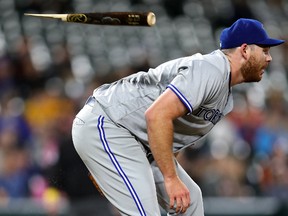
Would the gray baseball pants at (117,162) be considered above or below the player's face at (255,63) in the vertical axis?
below

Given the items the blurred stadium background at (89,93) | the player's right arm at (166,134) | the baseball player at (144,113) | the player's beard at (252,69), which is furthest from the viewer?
the blurred stadium background at (89,93)

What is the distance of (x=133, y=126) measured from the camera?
5457 millimetres

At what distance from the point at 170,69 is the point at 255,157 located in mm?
4790

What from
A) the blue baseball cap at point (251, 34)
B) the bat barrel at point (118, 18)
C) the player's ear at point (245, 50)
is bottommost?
the player's ear at point (245, 50)

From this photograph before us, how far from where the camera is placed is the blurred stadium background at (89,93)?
365 inches

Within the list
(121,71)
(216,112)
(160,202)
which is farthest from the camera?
(121,71)

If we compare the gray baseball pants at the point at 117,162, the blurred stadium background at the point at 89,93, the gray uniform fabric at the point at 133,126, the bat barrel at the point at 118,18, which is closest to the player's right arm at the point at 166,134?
the gray uniform fabric at the point at 133,126

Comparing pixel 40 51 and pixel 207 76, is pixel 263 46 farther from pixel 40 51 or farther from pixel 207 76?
pixel 40 51

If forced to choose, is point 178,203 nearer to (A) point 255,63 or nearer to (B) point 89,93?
(A) point 255,63

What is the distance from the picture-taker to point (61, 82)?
11633 millimetres

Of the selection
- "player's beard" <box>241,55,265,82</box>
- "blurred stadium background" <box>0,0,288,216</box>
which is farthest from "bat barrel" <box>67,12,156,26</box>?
"blurred stadium background" <box>0,0,288,216</box>

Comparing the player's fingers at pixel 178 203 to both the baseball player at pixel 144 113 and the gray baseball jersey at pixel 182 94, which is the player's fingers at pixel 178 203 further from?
the gray baseball jersey at pixel 182 94

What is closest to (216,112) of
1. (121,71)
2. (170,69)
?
(170,69)

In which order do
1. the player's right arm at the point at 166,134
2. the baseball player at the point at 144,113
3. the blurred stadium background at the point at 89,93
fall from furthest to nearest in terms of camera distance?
the blurred stadium background at the point at 89,93, the baseball player at the point at 144,113, the player's right arm at the point at 166,134
